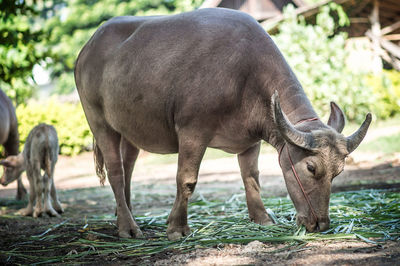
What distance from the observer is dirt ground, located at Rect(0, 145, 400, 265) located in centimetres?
325

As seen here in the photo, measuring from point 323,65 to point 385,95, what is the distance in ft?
11.0

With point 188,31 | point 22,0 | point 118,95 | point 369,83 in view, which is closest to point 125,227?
point 118,95

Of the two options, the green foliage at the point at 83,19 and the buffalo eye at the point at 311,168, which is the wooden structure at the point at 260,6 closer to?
the green foliage at the point at 83,19

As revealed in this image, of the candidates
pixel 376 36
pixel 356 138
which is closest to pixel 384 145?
pixel 376 36

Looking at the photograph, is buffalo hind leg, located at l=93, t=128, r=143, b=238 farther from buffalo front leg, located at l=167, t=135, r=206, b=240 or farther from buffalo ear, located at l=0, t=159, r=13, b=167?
buffalo ear, located at l=0, t=159, r=13, b=167

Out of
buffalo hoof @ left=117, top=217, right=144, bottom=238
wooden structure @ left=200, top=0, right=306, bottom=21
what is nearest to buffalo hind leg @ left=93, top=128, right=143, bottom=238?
buffalo hoof @ left=117, top=217, right=144, bottom=238

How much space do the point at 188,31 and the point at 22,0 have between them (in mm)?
1597

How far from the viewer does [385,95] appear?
16.1 m

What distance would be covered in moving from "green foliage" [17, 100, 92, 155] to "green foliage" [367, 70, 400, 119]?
10.4 meters

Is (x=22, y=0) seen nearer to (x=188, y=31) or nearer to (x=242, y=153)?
(x=188, y=31)

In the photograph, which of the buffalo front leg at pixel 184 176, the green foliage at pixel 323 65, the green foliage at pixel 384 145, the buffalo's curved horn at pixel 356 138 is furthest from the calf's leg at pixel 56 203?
the green foliage at pixel 323 65

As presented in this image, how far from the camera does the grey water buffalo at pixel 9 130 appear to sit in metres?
7.81

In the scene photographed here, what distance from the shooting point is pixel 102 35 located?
16.8ft

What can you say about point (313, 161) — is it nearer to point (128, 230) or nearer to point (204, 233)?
point (204, 233)
